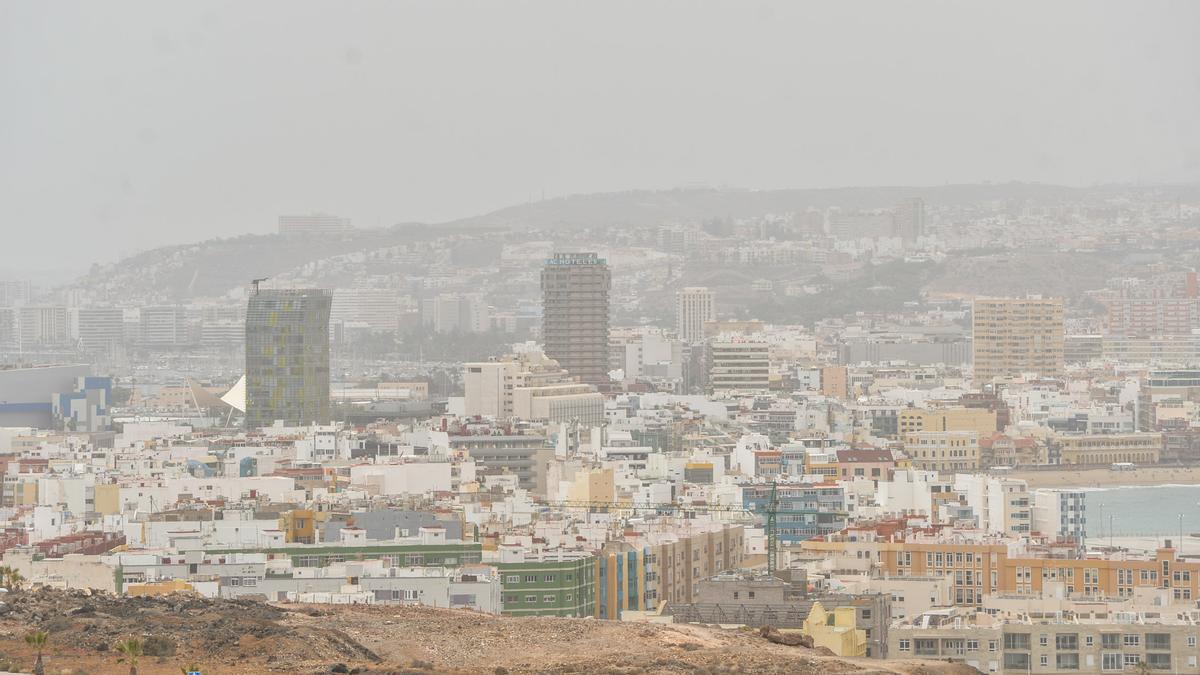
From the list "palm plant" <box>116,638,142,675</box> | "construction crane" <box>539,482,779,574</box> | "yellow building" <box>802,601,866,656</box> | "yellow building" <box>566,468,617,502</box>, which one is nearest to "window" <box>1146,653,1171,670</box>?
"yellow building" <box>802,601,866,656</box>

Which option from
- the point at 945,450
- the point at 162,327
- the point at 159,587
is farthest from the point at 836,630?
the point at 162,327

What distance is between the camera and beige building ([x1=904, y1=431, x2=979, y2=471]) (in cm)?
5294

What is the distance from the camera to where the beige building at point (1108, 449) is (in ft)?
195

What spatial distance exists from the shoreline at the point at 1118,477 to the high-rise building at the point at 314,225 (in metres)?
88.8

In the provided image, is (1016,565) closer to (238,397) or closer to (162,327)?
(238,397)

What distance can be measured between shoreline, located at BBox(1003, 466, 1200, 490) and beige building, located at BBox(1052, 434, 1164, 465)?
75cm

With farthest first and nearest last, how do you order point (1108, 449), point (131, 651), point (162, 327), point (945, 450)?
point (162, 327)
point (1108, 449)
point (945, 450)
point (131, 651)

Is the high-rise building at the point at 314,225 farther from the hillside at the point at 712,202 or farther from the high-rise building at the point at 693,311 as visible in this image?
the high-rise building at the point at 693,311

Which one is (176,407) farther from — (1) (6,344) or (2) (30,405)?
(1) (6,344)

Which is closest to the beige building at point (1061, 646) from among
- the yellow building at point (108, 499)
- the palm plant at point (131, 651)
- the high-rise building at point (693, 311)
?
the palm plant at point (131, 651)

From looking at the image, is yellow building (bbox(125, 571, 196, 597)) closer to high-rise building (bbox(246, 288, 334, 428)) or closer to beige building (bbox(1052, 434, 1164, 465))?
high-rise building (bbox(246, 288, 334, 428))

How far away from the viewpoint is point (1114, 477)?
57562mm

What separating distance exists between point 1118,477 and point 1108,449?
10.3 ft

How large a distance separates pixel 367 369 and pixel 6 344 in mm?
16917
